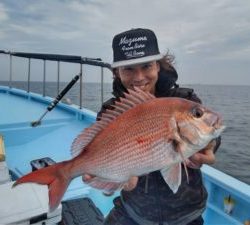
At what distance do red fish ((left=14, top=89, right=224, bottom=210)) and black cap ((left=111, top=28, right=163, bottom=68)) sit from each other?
49 centimetres

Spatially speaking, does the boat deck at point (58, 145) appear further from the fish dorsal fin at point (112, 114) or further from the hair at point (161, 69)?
the fish dorsal fin at point (112, 114)

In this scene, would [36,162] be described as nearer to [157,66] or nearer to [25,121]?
[157,66]

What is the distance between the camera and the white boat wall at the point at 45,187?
2854 millimetres

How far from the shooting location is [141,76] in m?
2.42

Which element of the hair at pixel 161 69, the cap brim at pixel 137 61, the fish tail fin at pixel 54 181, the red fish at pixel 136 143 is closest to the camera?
the red fish at pixel 136 143

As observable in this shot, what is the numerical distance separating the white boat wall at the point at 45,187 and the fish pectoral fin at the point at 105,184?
92 centimetres

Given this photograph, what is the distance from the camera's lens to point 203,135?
1.77 meters

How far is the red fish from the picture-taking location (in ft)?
5.82

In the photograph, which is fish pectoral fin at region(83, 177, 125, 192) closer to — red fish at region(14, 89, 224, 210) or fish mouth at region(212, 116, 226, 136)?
red fish at region(14, 89, 224, 210)

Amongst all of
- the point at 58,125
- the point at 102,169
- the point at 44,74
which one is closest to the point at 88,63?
the point at 58,125

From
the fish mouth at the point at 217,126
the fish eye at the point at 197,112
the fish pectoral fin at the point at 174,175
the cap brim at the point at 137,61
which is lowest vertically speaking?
the fish pectoral fin at the point at 174,175

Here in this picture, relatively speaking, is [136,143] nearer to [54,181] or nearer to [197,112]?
[197,112]

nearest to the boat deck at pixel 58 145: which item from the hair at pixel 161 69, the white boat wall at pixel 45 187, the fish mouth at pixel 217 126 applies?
the white boat wall at pixel 45 187

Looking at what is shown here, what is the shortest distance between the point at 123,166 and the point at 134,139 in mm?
171
